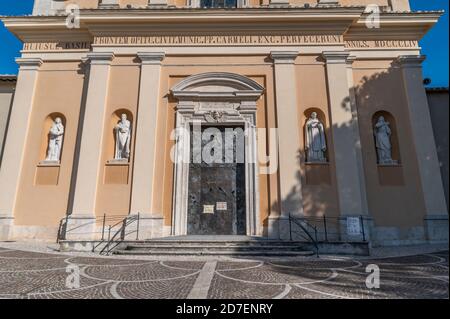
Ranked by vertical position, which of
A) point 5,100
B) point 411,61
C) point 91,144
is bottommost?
point 91,144

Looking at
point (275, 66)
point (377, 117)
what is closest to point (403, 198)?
point (377, 117)

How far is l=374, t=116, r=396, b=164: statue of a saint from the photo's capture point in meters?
10.4

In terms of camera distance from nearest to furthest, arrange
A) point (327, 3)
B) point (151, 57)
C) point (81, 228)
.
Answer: point (81, 228) < point (151, 57) < point (327, 3)

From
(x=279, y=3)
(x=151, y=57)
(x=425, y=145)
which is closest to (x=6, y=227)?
(x=151, y=57)

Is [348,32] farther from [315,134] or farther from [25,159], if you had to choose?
[25,159]

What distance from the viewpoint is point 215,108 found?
10836mm

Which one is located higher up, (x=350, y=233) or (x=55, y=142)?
(x=55, y=142)

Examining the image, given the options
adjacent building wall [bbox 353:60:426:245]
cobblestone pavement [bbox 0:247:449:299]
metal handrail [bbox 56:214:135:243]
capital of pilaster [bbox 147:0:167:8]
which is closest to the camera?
cobblestone pavement [bbox 0:247:449:299]

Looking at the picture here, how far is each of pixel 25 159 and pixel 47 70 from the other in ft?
11.3

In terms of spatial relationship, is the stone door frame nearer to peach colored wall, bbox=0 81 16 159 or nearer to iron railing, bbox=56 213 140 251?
iron railing, bbox=56 213 140 251

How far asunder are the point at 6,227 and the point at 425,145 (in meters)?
13.8

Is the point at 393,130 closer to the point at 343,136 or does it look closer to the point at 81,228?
the point at 343,136

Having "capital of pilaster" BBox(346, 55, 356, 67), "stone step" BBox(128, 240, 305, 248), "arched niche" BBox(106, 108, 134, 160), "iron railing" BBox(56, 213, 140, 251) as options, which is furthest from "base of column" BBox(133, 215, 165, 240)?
"capital of pilaster" BBox(346, 55, 356, 67)

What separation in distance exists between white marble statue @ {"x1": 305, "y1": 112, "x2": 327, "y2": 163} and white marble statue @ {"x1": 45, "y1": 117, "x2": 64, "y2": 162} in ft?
27.8
